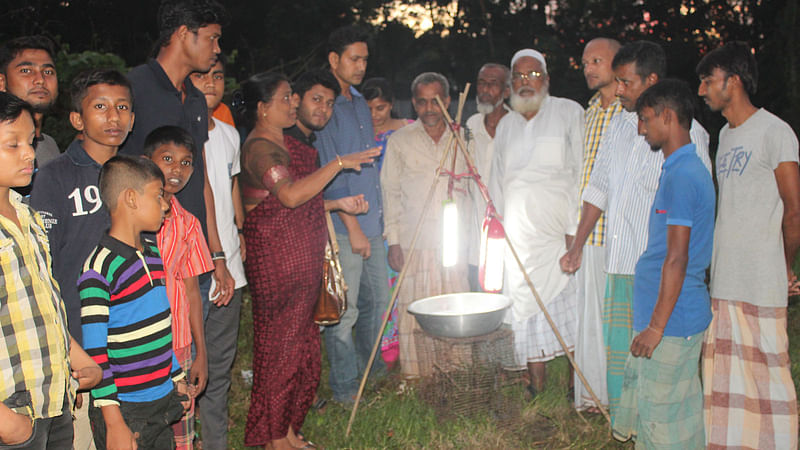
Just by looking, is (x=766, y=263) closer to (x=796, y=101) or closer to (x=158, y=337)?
(x=158, y=337)

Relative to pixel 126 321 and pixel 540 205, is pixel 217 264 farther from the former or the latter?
pixel 540 205

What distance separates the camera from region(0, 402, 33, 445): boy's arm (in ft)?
5.57

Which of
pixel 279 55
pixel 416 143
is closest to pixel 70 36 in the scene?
pixel 279 55

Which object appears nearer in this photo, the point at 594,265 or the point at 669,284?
the point at 669,284

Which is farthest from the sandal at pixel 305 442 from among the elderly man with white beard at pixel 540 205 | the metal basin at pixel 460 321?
the elderly man with white beard at pixel 540 205

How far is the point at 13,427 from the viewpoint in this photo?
1717mm

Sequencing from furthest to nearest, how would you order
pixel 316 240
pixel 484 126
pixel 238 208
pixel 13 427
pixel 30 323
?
pixel 484 126 < pixel 238 208 < pixel 316 240 < pixel 30 323 < pixel 13 427

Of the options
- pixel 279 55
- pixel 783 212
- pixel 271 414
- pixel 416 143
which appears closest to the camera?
pixel 783 212

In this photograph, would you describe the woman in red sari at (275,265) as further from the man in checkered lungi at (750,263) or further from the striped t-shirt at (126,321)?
the man in checkered lungi at (750,263)

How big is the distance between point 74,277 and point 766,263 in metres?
3.15

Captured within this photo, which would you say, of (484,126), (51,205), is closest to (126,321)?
(51,205)

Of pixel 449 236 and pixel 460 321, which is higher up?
pixel 449 236

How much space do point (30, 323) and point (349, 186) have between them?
2.83 meters

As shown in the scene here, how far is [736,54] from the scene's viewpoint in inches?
124
